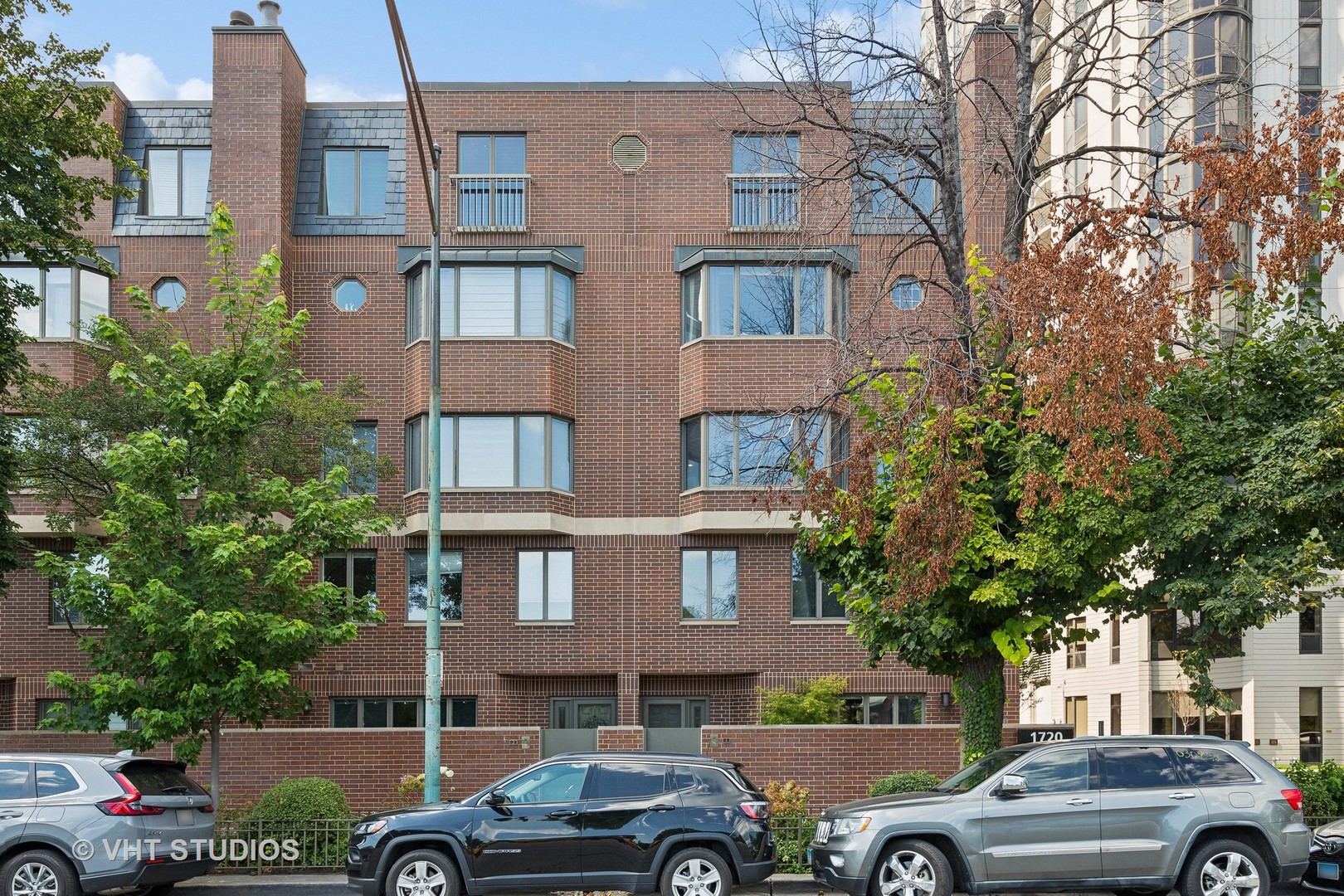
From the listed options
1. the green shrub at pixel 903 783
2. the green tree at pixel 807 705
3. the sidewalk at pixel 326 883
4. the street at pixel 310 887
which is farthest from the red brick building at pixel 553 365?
the street at pixel 310 887

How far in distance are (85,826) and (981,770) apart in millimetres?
9473

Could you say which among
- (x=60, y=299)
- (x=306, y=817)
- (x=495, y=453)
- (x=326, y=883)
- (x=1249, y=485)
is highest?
(x=60, y=299)

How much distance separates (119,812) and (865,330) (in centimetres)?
1108

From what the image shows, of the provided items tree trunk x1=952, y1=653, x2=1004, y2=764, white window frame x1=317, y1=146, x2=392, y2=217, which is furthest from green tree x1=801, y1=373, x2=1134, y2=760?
white window frame x1=317, y1=146, x2=392, y2=217

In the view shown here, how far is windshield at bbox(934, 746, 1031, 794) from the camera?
45.3 feet

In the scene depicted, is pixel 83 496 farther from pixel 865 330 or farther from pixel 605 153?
pixel 865 330

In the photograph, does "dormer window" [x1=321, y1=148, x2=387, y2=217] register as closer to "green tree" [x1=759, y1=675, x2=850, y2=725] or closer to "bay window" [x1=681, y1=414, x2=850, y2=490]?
"bay window" [x1=681, y1=414, x2=850, y2=490]

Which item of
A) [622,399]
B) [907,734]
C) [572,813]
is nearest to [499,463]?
[622,399]

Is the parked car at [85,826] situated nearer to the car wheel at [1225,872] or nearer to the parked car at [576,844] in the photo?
the parked car at [576,844]

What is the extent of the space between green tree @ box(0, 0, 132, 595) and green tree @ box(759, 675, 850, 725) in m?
13.4

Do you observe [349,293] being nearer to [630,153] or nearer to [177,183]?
[177,183]

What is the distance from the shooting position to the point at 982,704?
58.4ft

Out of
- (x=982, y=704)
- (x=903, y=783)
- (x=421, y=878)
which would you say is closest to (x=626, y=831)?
(x=421, y=878)

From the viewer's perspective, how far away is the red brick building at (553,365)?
26.8 m
